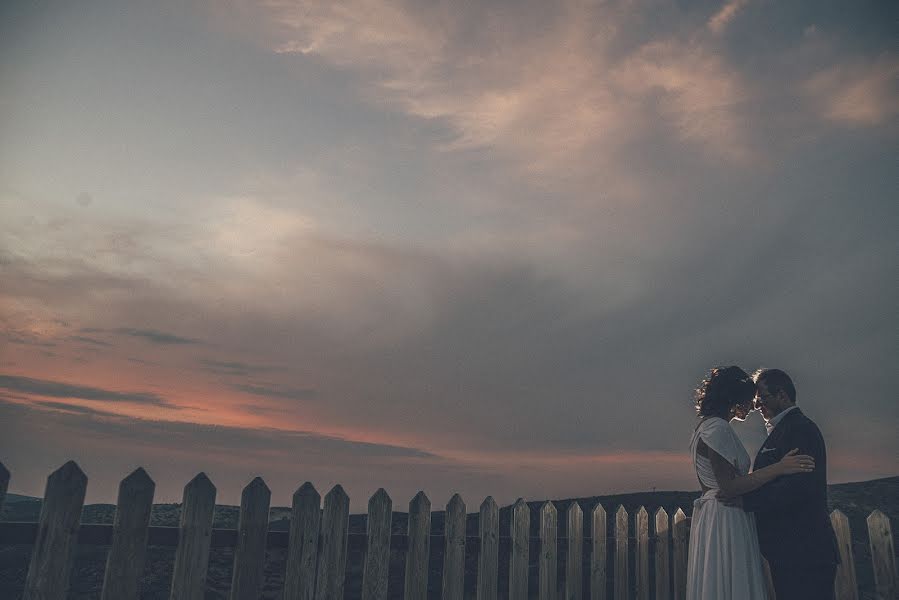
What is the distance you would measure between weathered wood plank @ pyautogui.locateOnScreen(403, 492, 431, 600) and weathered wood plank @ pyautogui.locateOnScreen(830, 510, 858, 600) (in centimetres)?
492

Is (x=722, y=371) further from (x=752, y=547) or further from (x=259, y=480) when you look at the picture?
(x=259, y=480)

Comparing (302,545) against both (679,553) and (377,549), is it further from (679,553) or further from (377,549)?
(679,553)

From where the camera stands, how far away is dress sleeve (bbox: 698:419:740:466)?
5.58m

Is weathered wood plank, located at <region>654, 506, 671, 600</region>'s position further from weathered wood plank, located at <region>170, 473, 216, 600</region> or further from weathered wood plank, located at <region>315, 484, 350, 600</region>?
weathered wood plank, located at <region>170, 473, 216, 600</region>

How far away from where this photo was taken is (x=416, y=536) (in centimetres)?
607

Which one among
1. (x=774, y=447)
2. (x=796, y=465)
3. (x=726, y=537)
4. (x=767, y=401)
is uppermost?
(x=767, y=401)

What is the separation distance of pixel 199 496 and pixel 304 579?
1062 mm

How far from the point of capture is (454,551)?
6.34 metres

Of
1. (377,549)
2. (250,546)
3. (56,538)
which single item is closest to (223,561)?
(250,546)

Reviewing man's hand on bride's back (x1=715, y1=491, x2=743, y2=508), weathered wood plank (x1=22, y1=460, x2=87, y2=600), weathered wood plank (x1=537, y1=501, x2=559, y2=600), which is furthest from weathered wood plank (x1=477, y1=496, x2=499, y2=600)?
weathered wood plank (x1=22, y1=460, x2=87, y2=600)

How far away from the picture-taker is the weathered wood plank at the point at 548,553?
701cm

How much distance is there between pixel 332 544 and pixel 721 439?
3170mm

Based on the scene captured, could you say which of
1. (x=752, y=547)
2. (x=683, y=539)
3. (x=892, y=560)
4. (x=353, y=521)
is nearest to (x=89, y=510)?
(x=353, y=521)

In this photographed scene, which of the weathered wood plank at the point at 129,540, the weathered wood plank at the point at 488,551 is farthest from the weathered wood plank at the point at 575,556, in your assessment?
the weathered wood plank at the point at 129,540
